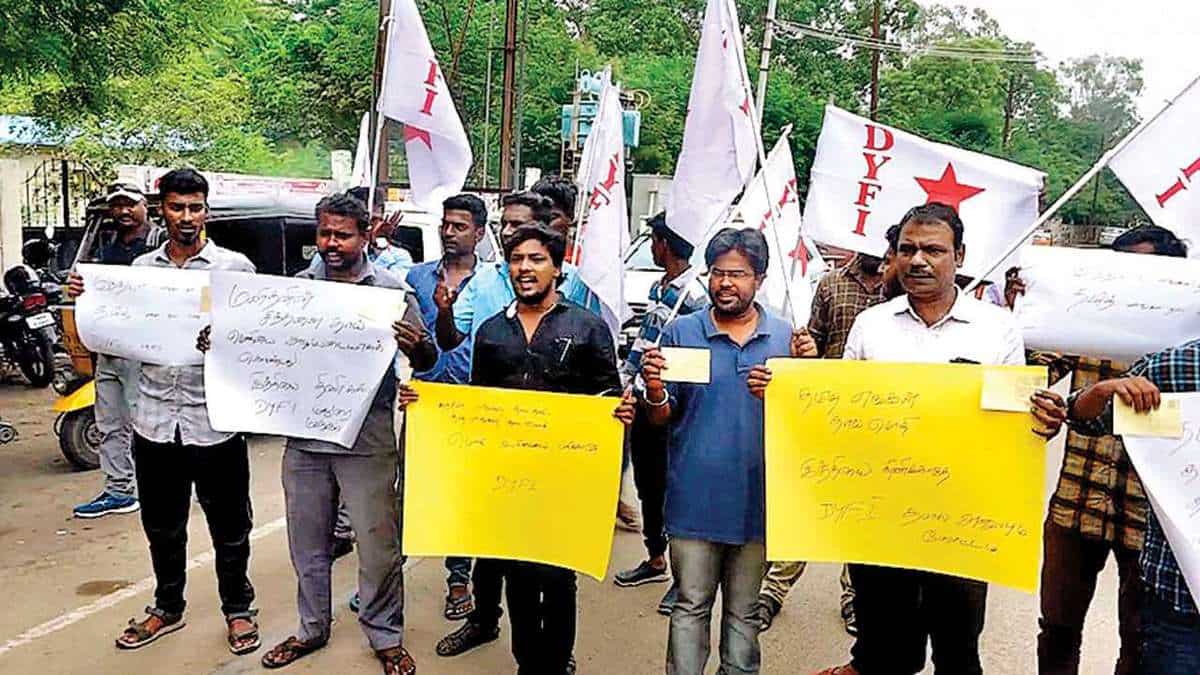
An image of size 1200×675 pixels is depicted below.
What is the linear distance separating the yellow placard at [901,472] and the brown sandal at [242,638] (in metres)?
2.30

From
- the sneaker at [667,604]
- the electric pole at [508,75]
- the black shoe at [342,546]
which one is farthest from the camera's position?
the electric pole at [508,75]

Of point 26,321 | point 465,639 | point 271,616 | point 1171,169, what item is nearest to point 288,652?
point 271,616

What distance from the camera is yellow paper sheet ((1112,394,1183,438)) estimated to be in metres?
2.46

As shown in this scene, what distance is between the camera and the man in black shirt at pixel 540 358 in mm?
3412

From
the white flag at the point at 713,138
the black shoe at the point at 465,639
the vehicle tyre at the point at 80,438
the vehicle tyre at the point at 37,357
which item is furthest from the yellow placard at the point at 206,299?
the vehicle tyre at the point at 37,357

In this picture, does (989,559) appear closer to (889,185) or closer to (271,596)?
(889,185)

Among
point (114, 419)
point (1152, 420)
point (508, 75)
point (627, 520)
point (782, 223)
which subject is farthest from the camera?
point (508, 75)

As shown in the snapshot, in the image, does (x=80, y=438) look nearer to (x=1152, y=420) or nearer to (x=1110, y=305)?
(x=1110, y=305)

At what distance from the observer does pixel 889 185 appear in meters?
4.55

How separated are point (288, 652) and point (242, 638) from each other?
0.80ft

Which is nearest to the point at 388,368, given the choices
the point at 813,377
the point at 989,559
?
the point at 813,377

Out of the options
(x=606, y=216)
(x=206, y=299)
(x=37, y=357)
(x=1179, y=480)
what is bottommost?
(x=37, y=357)

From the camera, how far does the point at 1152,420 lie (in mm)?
2473

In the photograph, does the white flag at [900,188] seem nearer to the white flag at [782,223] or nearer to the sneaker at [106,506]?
the white flag at [782,223]
